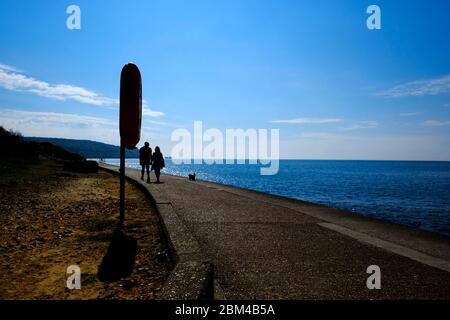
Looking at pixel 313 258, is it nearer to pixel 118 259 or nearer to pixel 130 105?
pixel 118 259

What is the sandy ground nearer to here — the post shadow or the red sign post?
the post shadow

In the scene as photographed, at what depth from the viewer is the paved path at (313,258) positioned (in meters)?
3.79

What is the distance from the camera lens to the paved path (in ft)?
12.4

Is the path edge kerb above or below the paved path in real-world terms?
above

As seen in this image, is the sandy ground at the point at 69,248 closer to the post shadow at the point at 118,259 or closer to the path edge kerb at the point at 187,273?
the post shadow at the point at 118,259

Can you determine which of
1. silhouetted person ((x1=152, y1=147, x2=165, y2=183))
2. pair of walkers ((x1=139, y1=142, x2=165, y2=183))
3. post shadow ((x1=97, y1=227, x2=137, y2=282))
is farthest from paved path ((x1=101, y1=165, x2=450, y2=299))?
silhouetted person ((x1=152, y1=147, x2=165, y2=183))

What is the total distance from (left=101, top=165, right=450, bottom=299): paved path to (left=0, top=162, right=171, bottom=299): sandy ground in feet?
3.00

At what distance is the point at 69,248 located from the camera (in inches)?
216

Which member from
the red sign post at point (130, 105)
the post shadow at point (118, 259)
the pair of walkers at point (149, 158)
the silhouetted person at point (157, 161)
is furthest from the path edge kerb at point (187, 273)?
the silhouetted person at point (157, 161)

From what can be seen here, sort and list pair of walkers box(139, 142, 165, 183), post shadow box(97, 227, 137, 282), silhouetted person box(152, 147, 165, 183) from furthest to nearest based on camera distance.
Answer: silhouetted person box(152, 147, 165, 183), pair of walkers box(139, 142, 165, 183), post shadow box(97, 227, 137, 282)

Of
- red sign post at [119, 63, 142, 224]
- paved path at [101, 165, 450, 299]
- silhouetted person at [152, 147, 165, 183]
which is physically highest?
red sign post at [119, 63, 142, 224]
